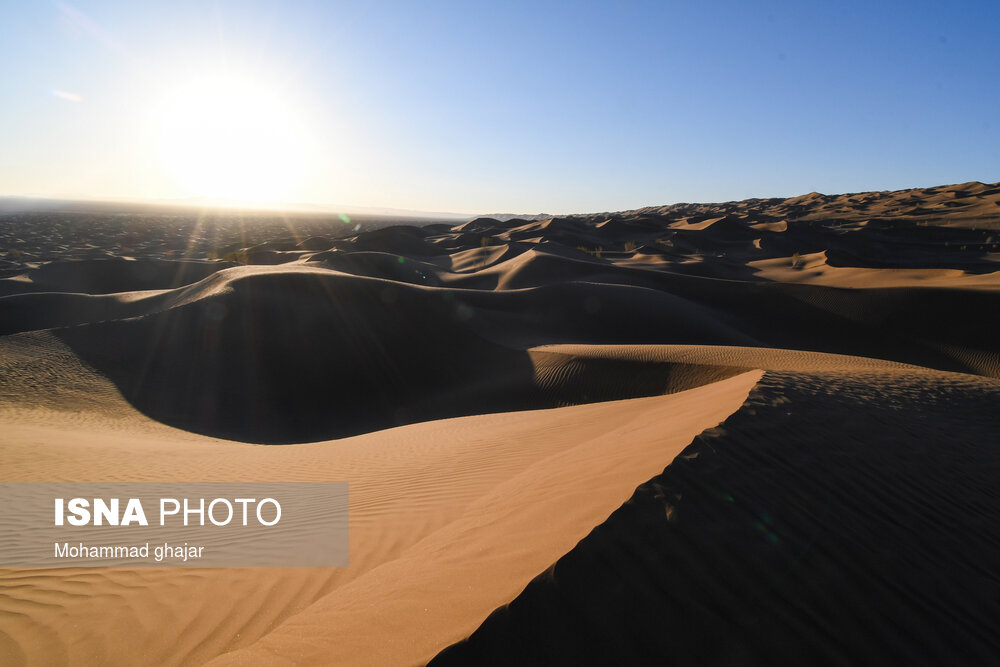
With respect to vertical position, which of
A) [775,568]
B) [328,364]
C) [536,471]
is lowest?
[328,364]

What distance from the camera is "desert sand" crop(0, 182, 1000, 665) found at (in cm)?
222

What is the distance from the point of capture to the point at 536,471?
4.39 metres

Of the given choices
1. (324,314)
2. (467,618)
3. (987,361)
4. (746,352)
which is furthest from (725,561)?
(987,361)

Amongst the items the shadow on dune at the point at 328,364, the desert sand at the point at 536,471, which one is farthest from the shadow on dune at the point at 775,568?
the shadow on dune at the point at 328,364

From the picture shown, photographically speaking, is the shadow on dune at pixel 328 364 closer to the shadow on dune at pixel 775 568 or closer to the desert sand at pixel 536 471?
the desert sand at pixel 536 471

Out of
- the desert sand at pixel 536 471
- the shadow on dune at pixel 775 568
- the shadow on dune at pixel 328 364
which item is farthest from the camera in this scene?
the shadow on dune at pixel 328 364

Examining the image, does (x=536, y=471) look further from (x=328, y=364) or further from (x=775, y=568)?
(x=328, y=364)

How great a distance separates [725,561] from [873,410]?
355 cm

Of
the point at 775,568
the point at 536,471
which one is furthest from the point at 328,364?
the point at 775,568

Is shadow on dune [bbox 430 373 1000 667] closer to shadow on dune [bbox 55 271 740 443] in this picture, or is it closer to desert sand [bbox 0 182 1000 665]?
desert sand [bbox 0 182 1000 665]

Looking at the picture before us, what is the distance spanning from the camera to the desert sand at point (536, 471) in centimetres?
222

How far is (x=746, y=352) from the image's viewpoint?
31.6ft

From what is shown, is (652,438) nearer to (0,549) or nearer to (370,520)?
(370,520)

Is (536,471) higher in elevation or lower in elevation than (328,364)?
higher
